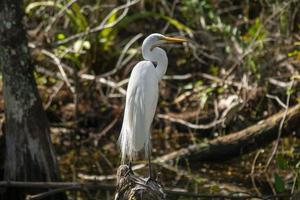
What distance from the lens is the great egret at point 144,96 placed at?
5047 mm

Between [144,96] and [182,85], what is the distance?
4.78m

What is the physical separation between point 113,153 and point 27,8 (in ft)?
8.41

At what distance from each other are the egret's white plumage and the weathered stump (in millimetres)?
534

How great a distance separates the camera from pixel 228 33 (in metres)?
8.49

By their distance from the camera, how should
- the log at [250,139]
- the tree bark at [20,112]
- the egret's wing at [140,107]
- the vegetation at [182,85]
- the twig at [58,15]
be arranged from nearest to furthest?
the egret's wing at [140,107] → the tree bark at [20,112] → the log at [250,139] → the vegetation at [182,85] → the twig at [58,15]

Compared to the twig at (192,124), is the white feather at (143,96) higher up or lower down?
higher up

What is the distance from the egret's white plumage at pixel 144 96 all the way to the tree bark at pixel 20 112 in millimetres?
1518

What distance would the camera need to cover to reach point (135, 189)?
4094mm

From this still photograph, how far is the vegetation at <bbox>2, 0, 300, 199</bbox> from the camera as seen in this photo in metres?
7.75

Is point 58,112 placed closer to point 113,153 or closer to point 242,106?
point 113,153

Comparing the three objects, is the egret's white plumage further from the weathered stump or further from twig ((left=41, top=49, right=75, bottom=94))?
twig ((left=41, top=49, right=75, bottom=94))

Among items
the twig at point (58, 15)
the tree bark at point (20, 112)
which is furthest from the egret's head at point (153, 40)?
the twig at point (58, 15)

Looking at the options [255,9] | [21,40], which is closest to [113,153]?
[21,40]

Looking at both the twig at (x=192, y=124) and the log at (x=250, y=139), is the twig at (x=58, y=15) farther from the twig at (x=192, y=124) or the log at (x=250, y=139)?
the log at (x=250, y=139)
